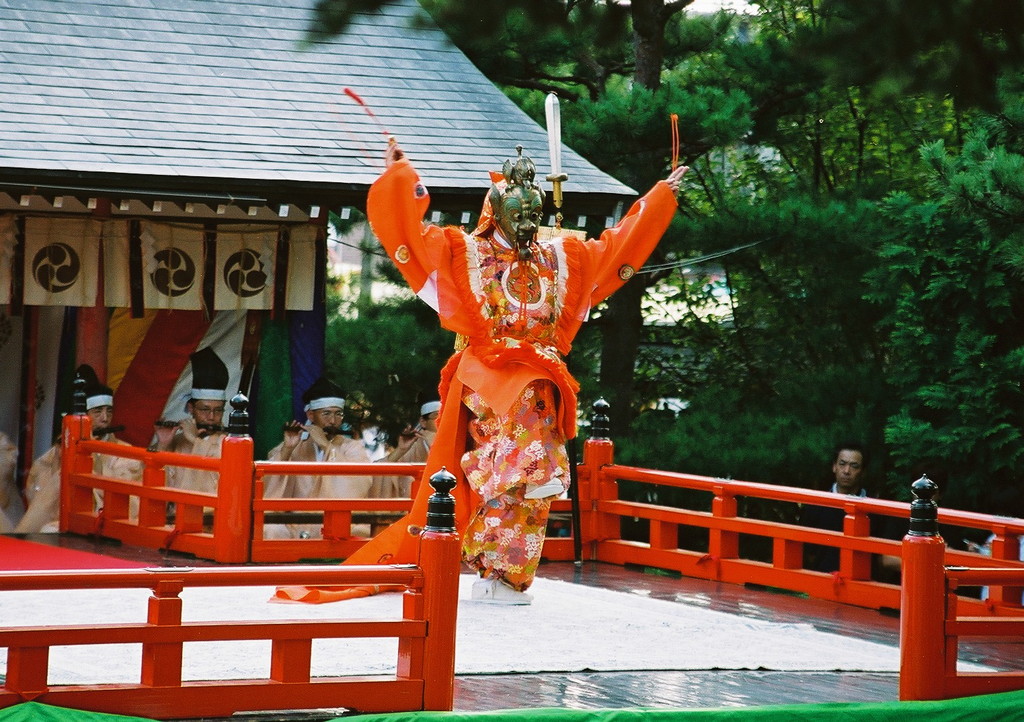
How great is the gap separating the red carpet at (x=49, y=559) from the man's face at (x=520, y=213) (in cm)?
292

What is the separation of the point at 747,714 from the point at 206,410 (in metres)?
6.08

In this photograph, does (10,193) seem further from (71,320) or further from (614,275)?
(614,275)

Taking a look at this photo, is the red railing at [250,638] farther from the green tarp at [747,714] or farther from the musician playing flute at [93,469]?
the musician playing flute at [93,469]

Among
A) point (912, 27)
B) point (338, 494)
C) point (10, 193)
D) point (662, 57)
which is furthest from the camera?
point (662, 57)

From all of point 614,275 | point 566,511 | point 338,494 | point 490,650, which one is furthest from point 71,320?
point 490,650

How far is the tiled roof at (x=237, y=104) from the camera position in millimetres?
10430

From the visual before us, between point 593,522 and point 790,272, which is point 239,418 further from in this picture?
point 790,272

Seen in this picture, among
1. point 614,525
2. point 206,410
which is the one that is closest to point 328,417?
point 206,410

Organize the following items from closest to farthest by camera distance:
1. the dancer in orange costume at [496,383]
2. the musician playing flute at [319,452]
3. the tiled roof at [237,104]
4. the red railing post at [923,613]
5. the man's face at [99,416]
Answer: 1. the red railing post at [923,613]
2. the dancer in orange costume at [496,383]
3. the tiled roof at [237,104]
4. the man's face at [99,416]
5. the musician playing flute at [319,452]

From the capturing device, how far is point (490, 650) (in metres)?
7.05

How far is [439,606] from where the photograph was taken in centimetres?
595

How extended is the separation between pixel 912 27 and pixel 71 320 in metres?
8.55

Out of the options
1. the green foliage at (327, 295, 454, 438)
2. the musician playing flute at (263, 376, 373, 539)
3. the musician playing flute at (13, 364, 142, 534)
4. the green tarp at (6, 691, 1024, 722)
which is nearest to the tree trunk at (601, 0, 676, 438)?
the green foliage at (327, 295, 454, 438)

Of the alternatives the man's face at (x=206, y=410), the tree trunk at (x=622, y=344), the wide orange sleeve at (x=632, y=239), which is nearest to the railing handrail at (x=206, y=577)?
the wide orange sleeve at (x=632, y=239)
